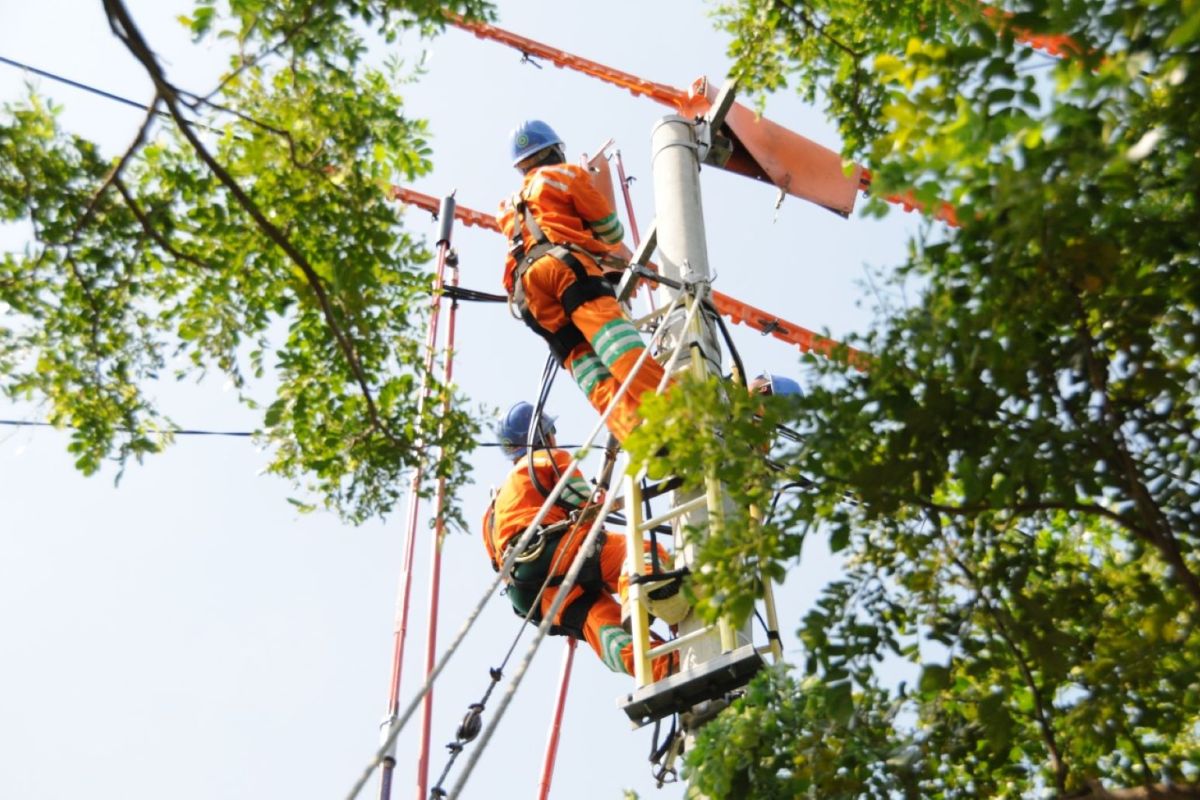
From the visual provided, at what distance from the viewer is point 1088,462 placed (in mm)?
4156

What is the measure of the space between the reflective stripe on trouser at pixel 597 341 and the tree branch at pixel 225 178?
184cm

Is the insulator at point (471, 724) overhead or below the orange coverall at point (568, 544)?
below

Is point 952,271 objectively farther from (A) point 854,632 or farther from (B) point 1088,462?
(A) point 854,632

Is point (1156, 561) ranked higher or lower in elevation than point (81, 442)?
lower

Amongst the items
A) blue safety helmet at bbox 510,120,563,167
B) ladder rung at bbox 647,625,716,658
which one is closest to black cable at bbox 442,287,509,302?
blue safety helmet at bbox 510,120,563,167

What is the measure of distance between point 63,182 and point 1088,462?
3369 mm

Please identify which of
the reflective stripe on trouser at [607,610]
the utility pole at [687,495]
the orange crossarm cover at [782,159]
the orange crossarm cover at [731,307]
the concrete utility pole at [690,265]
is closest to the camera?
the utility pole at [687,495]

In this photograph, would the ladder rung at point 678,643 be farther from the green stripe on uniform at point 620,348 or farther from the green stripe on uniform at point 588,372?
the green stripe on uniform at point 588,372

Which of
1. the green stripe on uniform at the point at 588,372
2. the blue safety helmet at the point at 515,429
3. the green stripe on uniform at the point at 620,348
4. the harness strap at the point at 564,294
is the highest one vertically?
the blue safety helmet at the point at 515,429

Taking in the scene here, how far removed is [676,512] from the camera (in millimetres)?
6438

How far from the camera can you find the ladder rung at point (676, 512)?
6426mm

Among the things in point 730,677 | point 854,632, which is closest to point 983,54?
point 854,632

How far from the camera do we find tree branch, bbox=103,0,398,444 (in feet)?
13.0

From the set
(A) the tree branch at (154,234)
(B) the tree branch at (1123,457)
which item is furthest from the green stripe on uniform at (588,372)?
(B) the tree branch at (1123,457)
